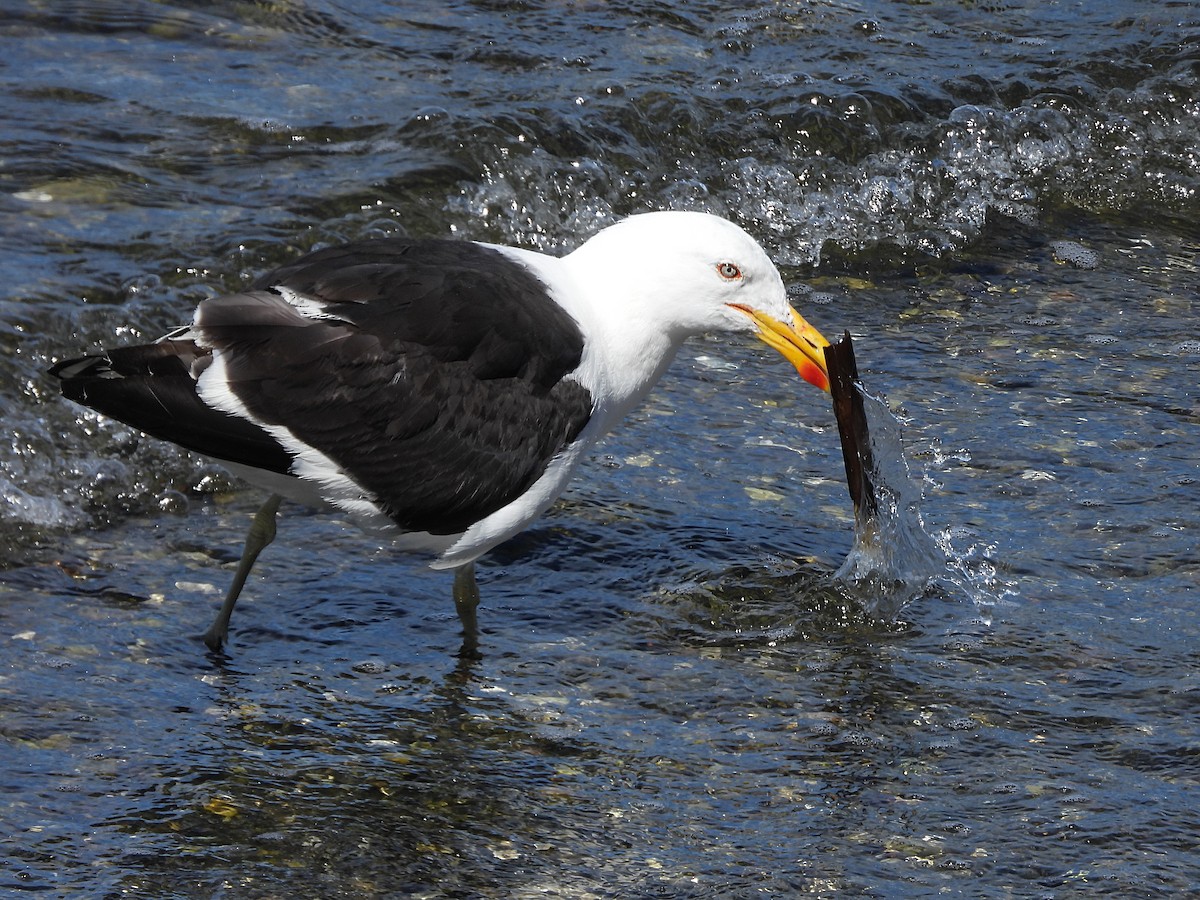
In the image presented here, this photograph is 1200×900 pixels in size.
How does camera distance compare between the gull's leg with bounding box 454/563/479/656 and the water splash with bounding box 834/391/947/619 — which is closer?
the gull's leg with bounding box 454/563/479/656

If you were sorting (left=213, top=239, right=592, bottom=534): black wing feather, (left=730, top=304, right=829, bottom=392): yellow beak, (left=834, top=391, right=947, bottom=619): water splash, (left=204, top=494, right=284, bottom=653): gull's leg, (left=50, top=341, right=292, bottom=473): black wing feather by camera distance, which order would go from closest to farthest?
(left=50, top=341, right=292, bottom=473): black wing feather < (left=213, top=239, right=592, bottom=534): black wing feather < (left=204, top=494, right=284, bottom=653): gull's leg < (left=730, top=304, right=829, bottom=392): yellow beak < (left=834, top=391, right=947, bottom=619): water splash

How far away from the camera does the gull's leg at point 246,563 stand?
188 inches

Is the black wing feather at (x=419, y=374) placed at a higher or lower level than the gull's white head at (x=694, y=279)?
lower

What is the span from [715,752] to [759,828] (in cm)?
39

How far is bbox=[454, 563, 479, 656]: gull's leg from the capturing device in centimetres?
488

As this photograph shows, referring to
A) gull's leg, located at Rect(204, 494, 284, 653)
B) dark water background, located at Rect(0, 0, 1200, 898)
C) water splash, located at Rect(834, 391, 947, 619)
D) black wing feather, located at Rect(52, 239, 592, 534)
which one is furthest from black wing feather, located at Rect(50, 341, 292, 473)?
water splash, located at Rect(834, 391, 947, 619)

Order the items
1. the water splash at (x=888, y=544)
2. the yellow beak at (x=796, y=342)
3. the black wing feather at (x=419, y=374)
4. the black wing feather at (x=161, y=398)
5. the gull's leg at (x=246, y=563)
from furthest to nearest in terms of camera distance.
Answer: the water splash at (x=888, y=544), the yellow beak at (x=796, y=342), the gull's leg at (x=246, y=563), the black wing feather at (x=419, y=374), the black wing feather at (x=161, y=398)

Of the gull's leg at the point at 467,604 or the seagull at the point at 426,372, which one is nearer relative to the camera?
the seagull at the point at 426,372

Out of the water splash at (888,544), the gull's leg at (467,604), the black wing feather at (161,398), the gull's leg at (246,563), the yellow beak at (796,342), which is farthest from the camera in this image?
the water splash at (888,544)

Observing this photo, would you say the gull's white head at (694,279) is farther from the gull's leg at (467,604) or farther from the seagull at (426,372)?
the gull's leg at (467,604)

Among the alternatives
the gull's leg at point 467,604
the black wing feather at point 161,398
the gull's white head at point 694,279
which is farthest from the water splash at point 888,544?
the black wing feather at point 161,398

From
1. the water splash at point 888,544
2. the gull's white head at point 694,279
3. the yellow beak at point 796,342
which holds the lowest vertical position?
the water splash at point 888,544

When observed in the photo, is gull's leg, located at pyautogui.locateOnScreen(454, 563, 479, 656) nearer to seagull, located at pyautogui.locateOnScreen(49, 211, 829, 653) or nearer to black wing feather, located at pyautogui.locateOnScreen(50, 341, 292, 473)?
seagull, located at pyautogui.locateOnScreen(49, 211, 829, 653)

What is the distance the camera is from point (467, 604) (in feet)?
16.1
